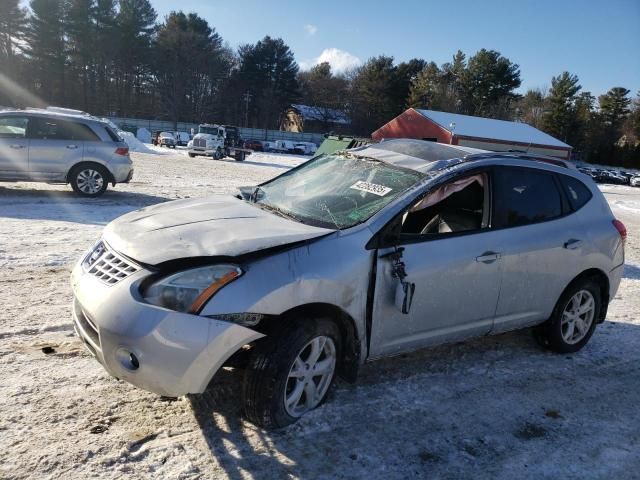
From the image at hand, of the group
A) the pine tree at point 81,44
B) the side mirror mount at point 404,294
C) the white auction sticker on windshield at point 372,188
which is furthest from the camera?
the pine tree at point 81,44

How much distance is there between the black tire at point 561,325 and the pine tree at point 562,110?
7266cm

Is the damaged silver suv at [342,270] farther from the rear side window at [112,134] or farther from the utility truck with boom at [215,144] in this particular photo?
the utility truck with boom at [215,144]

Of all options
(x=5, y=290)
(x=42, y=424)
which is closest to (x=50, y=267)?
(x=5, y=290)

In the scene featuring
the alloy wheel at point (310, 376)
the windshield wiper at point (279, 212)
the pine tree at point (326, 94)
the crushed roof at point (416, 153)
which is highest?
the pine tree at point (326, 94)

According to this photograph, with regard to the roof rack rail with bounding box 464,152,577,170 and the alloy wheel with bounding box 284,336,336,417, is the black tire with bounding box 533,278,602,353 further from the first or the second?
the alloy wheel with bounding box 284,336,336,417

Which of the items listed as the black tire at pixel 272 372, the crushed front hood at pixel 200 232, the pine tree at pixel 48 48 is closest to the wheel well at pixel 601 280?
the crushed front hood at pixel 200 232

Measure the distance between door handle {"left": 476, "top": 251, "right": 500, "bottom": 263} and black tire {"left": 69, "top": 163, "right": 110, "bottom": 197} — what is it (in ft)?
31.1

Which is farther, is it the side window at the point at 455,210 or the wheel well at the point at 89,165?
the wheel well at the point at 89,165

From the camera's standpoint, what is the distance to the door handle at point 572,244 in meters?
4.43

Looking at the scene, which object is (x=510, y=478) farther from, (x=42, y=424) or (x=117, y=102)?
(x=117, y=102)

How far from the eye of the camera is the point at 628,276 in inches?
322

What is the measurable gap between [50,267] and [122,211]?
3.96 meters

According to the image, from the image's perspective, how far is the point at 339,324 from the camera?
3309mm

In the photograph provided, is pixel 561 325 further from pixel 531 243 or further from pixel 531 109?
pixel 531 109
